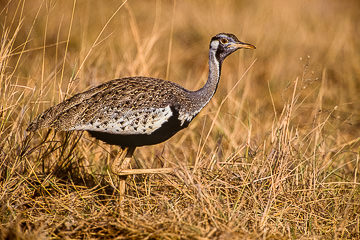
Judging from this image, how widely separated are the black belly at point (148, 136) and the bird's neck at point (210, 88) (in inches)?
11.3

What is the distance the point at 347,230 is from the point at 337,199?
1.15 ft

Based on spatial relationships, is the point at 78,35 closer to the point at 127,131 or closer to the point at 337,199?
the point at 127,131

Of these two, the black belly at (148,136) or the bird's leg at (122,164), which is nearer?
the black belly at (148,136)

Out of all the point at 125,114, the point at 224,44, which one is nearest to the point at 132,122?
the point at 125,114

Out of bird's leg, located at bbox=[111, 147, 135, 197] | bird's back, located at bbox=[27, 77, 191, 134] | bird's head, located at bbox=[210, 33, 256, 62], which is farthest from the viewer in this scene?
bird's head, located at bbox=[210, 33, 256, 62]

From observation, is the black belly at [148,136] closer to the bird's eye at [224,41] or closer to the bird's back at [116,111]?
the bird's back at [116,111]

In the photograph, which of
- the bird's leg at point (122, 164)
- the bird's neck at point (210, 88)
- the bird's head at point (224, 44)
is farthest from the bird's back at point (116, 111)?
the bird's head at point (224, 44)

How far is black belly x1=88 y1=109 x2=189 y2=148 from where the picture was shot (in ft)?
11.6

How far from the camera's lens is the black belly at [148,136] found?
140 inches

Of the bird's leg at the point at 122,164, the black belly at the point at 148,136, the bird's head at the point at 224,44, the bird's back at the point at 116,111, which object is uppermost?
the bird's head at the point at 224,44

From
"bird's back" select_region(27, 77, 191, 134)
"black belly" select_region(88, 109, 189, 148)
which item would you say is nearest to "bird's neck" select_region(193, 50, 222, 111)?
"bird's back" select_region(27, 77, 191, 134)

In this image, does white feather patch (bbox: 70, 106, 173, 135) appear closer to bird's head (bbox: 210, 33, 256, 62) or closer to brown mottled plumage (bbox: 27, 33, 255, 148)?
brown mottled plumage (bbox: 27, 33, 255, 148)

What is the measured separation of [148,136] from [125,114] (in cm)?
22

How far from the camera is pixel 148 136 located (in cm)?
356
